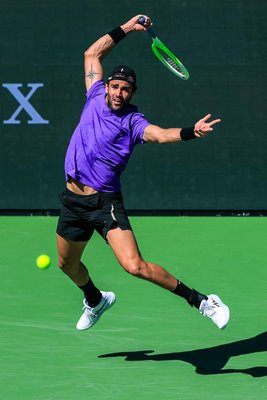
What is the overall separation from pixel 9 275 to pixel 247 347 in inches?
127

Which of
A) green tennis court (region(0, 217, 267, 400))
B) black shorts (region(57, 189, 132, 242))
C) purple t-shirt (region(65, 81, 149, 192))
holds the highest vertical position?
purple t-shirt (region(65, 81, 149, 192))

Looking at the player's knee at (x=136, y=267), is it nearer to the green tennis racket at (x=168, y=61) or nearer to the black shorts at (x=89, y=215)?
the black shorts at (x=89, y=215)

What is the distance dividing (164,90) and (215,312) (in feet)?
21.1

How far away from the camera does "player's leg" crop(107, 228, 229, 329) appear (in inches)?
271

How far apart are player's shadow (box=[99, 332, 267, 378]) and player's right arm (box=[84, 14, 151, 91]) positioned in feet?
6.50

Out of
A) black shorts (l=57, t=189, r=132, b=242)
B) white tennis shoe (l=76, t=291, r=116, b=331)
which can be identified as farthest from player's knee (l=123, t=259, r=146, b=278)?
white tennis shoe (l=76, t=291, r=116, b=331)

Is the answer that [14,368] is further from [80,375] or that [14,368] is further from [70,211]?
[70,211]

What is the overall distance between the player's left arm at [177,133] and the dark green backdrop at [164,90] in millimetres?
6005

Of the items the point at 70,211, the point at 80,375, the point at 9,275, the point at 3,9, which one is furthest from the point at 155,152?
the point at 80,375

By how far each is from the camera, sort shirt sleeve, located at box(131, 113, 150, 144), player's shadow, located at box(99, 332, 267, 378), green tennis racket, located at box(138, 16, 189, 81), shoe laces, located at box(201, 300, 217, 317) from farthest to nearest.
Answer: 1. green tennis racket, located at box(138, 16, 189, 81)
2. shirt sleeve, located at box(131, 113, 150, 144)
3. shoe laces, located at box(201, 300, 217, 317)
4. player's shadow, located at box(99, 332, 267, 378)

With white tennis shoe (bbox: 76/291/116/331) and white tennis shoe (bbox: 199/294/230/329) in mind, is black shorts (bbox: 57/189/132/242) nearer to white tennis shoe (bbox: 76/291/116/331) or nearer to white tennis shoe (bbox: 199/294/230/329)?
white tennis shoe (bbox: 76/291/116/331)

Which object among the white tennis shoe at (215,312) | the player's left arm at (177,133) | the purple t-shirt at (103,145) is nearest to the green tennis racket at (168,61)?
the purple t-shirt at (103,145)

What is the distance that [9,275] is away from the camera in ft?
32.7

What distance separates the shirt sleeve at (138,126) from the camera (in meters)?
7.07
